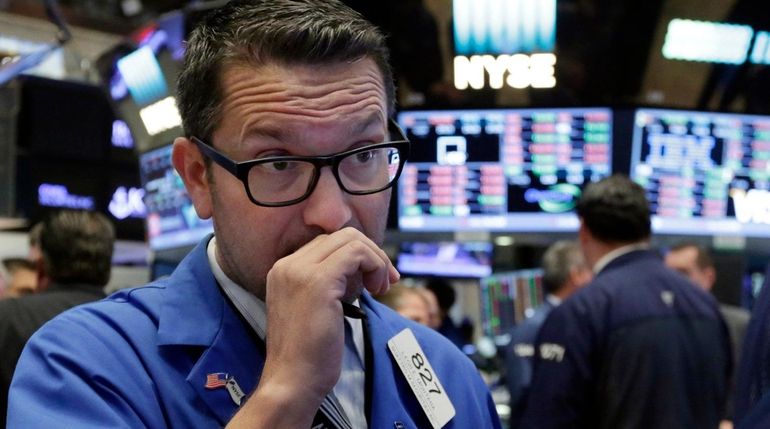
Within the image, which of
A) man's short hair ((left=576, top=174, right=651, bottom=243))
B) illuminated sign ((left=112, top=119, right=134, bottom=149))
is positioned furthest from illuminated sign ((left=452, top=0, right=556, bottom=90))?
illuminated sign ((left=112, top=119, right=134, bottom=149))

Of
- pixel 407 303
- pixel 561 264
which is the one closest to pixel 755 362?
pixel 407 303

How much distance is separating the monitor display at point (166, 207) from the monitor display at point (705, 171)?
1836 mm

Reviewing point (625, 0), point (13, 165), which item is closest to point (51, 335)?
point (625, 0)

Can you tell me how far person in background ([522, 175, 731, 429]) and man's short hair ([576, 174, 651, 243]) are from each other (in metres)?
0.11

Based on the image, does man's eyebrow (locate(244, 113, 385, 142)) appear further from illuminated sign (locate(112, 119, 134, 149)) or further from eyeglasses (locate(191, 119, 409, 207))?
illuminated sign (locate(112, 119, 134, 149))

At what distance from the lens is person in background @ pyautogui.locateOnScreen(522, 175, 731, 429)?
3.42 m

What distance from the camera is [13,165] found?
8133 mm

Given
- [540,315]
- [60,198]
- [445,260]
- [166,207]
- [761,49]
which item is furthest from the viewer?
[60,198]

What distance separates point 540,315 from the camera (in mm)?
5320

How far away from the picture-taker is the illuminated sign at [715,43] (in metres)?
4.10

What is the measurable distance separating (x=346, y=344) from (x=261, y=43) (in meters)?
0.46

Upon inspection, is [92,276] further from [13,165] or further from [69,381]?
[13,165]

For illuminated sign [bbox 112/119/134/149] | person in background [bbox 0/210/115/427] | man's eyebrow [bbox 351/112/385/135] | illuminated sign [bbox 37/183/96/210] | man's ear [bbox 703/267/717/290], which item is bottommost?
illuminated sign [bbox 112/119/134/149]

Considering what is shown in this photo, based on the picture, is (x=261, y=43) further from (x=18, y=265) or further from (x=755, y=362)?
(x=18, y=265)
